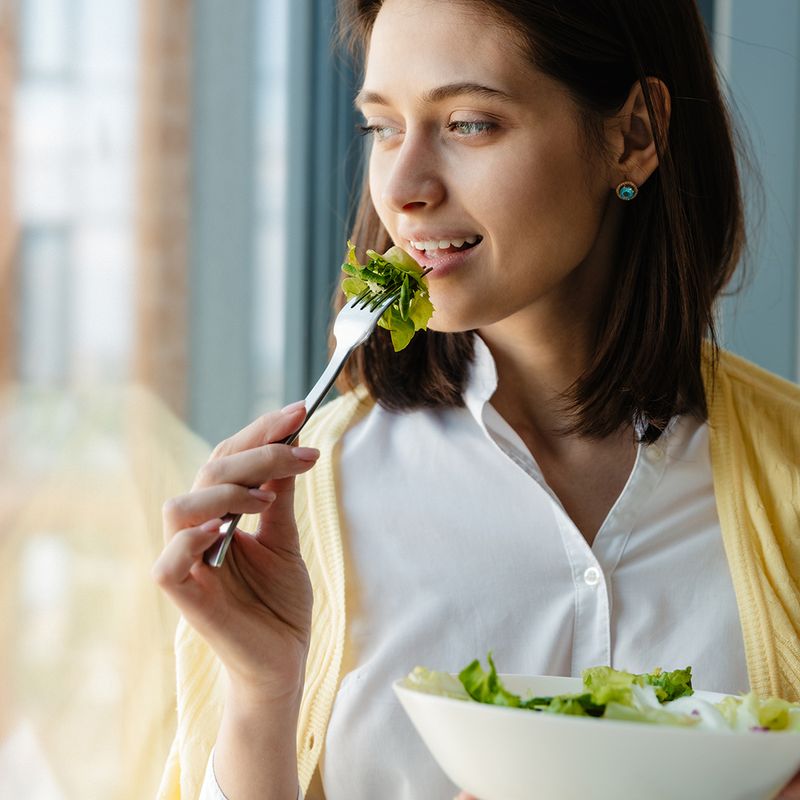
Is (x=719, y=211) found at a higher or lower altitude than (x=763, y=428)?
higher

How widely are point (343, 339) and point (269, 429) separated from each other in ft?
0.62

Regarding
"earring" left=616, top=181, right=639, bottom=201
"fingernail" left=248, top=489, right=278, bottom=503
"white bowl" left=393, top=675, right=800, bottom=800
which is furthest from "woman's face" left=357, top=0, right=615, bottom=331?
"white bowl" left=393, top=675, right=800, bottom=800

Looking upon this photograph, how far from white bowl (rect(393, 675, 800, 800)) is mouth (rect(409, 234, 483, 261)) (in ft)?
2.20

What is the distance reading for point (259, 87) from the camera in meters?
2.05

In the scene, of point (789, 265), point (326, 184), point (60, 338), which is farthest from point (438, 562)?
point (789, 265)

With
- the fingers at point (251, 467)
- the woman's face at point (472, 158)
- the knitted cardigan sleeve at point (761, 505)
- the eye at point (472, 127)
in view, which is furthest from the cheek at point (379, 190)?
the knitted cardigan sleeve at point (761, 505)

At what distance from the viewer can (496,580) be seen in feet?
4.78

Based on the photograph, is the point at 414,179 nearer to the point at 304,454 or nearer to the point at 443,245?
→ the point at 443,245

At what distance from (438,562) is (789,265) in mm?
1307

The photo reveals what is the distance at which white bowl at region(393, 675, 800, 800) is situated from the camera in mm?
807

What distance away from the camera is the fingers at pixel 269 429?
1.08 meters

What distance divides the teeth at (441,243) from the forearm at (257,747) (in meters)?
0.59

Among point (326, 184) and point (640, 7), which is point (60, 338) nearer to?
point (326, 184)

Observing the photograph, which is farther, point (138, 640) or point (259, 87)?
point (259, 87)
